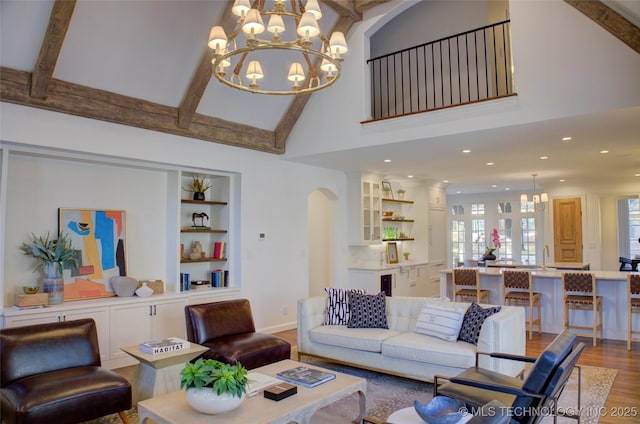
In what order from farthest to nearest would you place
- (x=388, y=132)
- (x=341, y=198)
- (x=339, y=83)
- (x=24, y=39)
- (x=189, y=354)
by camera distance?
(x=341, y=198), (x=339, y=83), (x=388, y=132), (x=24, y=39), (x=189, y=354)

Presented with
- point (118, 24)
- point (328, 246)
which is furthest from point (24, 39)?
point (328, 246)

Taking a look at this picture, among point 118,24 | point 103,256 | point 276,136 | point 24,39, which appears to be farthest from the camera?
point 276,136

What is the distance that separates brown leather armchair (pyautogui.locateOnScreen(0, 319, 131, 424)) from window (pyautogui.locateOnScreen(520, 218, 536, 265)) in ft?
36.2

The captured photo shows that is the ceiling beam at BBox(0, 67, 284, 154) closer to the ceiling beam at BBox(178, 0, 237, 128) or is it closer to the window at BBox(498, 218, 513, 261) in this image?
the ceiling beam at BBox(178, 0, 237, 128)

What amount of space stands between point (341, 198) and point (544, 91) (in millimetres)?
4098

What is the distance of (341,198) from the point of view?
26.5ft

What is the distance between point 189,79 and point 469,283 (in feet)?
16.1

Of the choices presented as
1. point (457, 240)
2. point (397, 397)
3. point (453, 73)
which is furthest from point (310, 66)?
point (457, 240)

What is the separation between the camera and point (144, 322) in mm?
5137

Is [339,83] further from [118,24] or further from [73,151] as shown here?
[73,151]

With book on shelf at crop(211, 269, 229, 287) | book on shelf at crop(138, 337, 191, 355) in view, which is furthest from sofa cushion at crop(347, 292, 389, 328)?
book on shelf at crop(211, 269, 229, 287)

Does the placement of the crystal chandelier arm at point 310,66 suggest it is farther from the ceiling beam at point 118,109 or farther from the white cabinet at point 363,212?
the white cabinet at point 363,212

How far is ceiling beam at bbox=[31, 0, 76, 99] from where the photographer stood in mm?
3803

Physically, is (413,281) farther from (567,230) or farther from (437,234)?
(567,230)
